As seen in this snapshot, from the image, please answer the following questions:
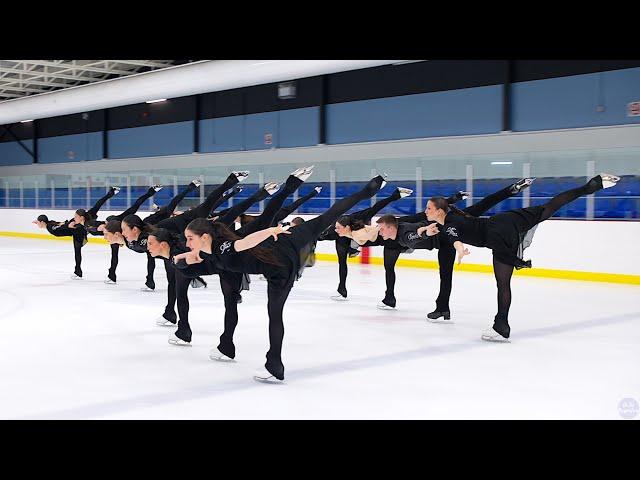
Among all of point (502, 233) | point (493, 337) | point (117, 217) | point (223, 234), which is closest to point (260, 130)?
point (117, 217)

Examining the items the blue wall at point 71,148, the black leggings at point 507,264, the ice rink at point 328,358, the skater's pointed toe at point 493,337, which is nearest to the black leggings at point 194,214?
the ice rink at point 328,358

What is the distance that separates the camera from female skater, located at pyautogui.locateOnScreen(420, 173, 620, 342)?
6949mm

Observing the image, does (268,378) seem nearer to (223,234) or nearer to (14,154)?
(223,234)

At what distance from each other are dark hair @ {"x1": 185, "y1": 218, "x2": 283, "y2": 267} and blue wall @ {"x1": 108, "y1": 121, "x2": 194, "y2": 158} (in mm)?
16965

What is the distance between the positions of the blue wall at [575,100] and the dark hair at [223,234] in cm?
1006

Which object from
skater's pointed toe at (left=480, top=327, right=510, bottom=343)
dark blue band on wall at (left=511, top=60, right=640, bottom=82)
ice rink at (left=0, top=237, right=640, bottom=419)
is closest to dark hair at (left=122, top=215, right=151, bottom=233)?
ice rink at (left=0, top=237, right=640, bottom=419)

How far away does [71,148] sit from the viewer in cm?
2658

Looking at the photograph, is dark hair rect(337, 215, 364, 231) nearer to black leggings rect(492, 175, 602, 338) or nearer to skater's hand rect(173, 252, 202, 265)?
black leggings rect(492, 175, 602, 338)

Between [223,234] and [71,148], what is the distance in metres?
23.0

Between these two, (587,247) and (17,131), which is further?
(17,131)

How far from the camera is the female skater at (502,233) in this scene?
6949 millimetres

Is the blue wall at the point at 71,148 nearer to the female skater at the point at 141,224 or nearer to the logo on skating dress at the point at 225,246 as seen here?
the female skater at the point at 141,224

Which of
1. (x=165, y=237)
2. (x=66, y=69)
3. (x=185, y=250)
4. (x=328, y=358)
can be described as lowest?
(x=328, y=358)

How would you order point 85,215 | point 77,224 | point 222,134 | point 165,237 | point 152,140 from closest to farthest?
point 165,237
point 85,215
point 77,224
point 222,134
point 152,140
